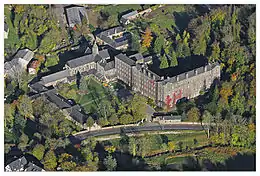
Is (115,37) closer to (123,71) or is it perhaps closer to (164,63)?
(123,71)

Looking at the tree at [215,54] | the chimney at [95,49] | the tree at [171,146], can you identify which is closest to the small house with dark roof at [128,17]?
the chimney at [95,49]

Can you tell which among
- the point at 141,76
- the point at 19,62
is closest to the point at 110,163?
the point at 141,76

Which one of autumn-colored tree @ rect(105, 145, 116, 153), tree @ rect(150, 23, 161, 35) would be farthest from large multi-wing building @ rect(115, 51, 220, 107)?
tree @ rect(150, 23, 161, 35)

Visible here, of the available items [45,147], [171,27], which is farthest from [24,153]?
[171,27]

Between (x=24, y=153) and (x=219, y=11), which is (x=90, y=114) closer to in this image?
(x=24, y=153)

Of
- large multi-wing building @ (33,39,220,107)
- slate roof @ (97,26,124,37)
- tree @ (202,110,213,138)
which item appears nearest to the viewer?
tree @ (202,110,213,138)

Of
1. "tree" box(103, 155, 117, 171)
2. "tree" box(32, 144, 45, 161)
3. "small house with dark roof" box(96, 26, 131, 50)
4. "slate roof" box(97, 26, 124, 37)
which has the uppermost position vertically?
"slate roof" box(97, 26, 124, 37)

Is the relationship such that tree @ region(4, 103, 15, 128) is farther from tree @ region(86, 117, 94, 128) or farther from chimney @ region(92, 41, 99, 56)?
chimney @ region(92, 41, 99, 56)
